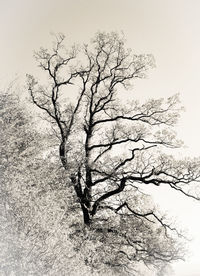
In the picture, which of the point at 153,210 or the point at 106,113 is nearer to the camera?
the point at 153,210

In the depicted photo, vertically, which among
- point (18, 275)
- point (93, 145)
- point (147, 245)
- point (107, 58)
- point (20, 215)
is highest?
point (107, 58)

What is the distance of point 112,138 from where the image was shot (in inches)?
1296

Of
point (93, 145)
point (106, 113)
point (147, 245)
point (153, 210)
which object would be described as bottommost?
point (147, 245)

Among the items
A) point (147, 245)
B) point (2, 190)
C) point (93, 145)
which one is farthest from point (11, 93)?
point (147, 245)

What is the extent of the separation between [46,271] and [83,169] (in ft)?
42.4

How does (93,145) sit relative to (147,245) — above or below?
above

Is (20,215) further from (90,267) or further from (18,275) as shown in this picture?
(90,267)

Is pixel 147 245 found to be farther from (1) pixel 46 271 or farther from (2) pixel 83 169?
(1) pixel 46 271

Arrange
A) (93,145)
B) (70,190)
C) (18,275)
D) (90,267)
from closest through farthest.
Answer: (18,275), (90,267), (70,190), (93,145)

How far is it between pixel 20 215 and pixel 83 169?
12.3 metres

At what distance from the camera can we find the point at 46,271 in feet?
63.4

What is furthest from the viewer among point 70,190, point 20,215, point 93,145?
point 93,145

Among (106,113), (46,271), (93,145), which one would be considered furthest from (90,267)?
(106,113)

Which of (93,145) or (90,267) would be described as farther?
(93,145)
